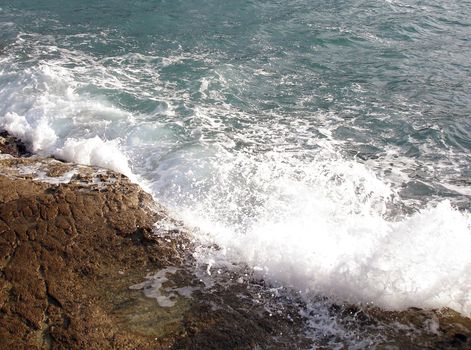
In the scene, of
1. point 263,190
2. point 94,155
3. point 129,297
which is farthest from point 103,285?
point 94,155

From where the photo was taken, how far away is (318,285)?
6.20 m

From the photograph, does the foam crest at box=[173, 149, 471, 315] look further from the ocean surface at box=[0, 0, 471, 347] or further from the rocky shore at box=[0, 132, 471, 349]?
the rocky shore at box=[0, 132, 471, 349]

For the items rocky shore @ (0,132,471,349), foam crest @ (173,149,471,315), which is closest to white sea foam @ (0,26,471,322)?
foam crest @ (173,149,471,315)

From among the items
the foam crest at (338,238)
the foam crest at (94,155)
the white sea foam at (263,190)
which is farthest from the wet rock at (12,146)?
the foam crest at (338,238)

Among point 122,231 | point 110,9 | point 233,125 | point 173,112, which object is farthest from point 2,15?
point 122,231

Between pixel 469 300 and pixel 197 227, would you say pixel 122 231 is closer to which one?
pixel 197 227

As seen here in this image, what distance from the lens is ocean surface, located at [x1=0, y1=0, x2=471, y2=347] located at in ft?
21.6

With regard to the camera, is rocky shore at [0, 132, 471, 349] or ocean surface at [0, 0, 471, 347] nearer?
rocky shore at [0, 132, 471, 349]

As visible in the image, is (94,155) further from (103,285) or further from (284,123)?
(284,123)

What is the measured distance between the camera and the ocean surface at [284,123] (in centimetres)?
659

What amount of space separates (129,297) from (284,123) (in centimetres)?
732

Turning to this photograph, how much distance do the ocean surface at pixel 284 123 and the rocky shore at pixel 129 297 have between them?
12.9 inches

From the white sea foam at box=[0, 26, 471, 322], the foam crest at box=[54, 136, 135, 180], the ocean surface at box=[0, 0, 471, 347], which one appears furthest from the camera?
the foam crest at box=[54, 136, 135, 180]

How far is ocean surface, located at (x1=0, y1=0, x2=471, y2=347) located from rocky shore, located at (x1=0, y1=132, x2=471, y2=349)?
0.33 meters
